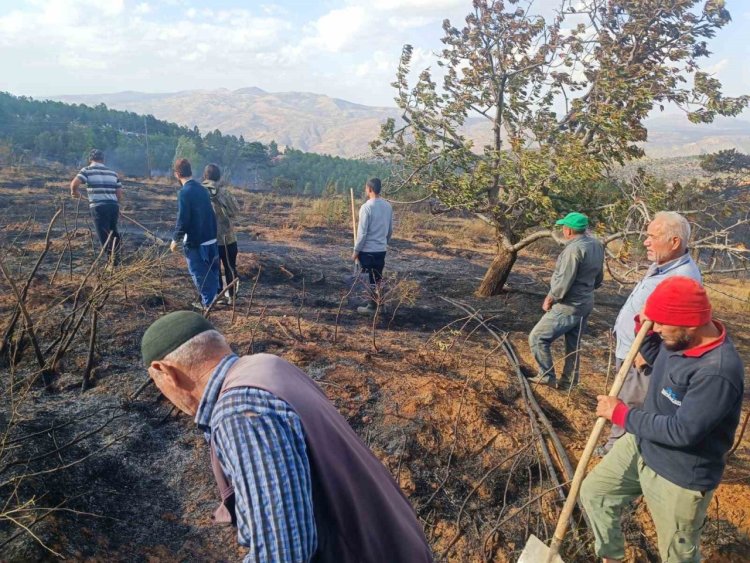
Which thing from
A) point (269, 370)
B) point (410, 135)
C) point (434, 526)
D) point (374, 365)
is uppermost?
point (410, 135)

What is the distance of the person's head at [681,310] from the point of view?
192 cm

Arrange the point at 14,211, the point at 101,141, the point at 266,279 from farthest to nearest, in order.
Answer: the point at 101,141 < the point at 14,211 < the point at 266,279

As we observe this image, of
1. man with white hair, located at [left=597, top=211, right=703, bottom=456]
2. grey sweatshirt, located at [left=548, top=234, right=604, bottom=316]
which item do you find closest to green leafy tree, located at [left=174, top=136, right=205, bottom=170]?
grey sweatshirt, located at [left=548, top=234, right=604, bottom=316]

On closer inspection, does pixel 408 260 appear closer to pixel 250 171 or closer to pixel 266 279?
pixel 266 279

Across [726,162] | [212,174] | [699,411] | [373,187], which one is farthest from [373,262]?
[726,162]

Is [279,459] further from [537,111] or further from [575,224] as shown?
[537,111]

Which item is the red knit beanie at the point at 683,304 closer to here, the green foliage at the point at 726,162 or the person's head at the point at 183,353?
the person's head at the point at 183,353

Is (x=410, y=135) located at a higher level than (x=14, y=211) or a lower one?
higher

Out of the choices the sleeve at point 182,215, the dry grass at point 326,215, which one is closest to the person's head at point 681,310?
the sleeve at point 182,215

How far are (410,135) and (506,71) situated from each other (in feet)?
5.29

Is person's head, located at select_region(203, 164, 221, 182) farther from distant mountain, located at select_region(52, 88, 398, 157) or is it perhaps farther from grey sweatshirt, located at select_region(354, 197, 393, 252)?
distant mountain, located at select_region(52, 88, 398, 157)

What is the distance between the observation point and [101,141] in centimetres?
2502

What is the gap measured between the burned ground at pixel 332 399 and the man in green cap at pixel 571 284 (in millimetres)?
510

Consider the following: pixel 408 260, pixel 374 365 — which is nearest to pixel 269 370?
pixel 374 365
